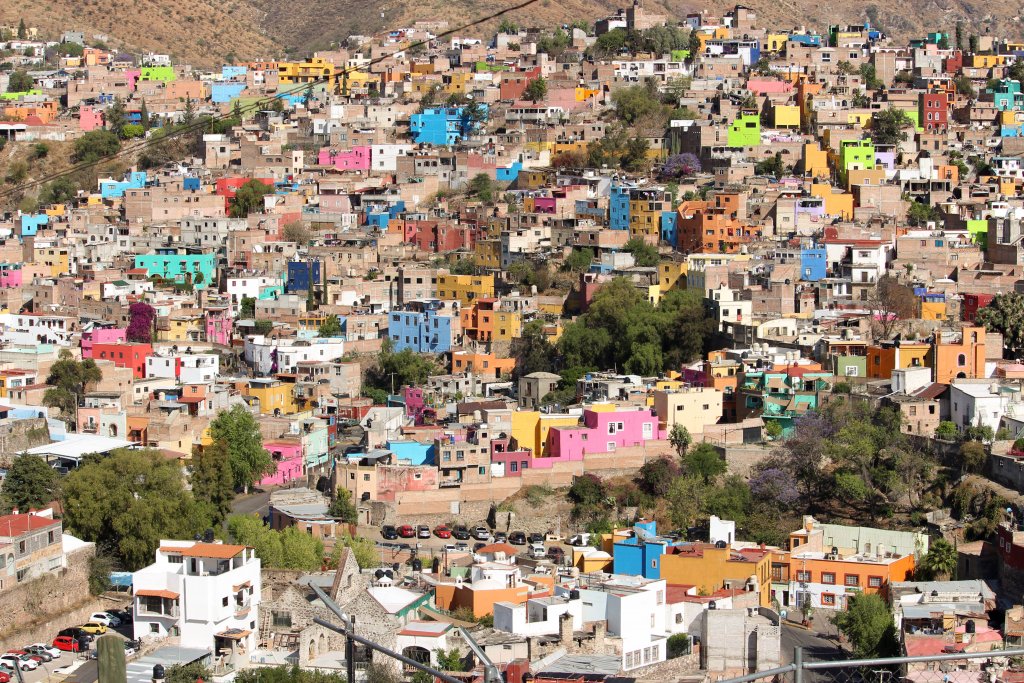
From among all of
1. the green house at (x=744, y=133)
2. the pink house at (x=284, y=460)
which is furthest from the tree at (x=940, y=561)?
the green house at (x=744, y=133)

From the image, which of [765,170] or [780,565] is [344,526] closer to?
[780,565]

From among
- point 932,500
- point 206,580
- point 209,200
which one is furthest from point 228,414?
point 209,200

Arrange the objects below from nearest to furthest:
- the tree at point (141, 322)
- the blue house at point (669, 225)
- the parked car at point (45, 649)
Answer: the parked car at point (45, 649), the tree at point (141, 322), the blue house at point (669, 225)

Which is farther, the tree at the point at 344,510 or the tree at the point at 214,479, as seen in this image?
the tree at the point at 214,479

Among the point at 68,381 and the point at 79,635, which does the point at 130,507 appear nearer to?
the point at 79,635

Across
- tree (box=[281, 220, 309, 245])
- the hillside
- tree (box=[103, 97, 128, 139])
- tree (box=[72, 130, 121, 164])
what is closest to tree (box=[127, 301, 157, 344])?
tree (box=[281, 220, 309, 245])

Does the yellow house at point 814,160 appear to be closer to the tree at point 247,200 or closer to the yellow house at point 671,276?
the yellow house at point 671,276
